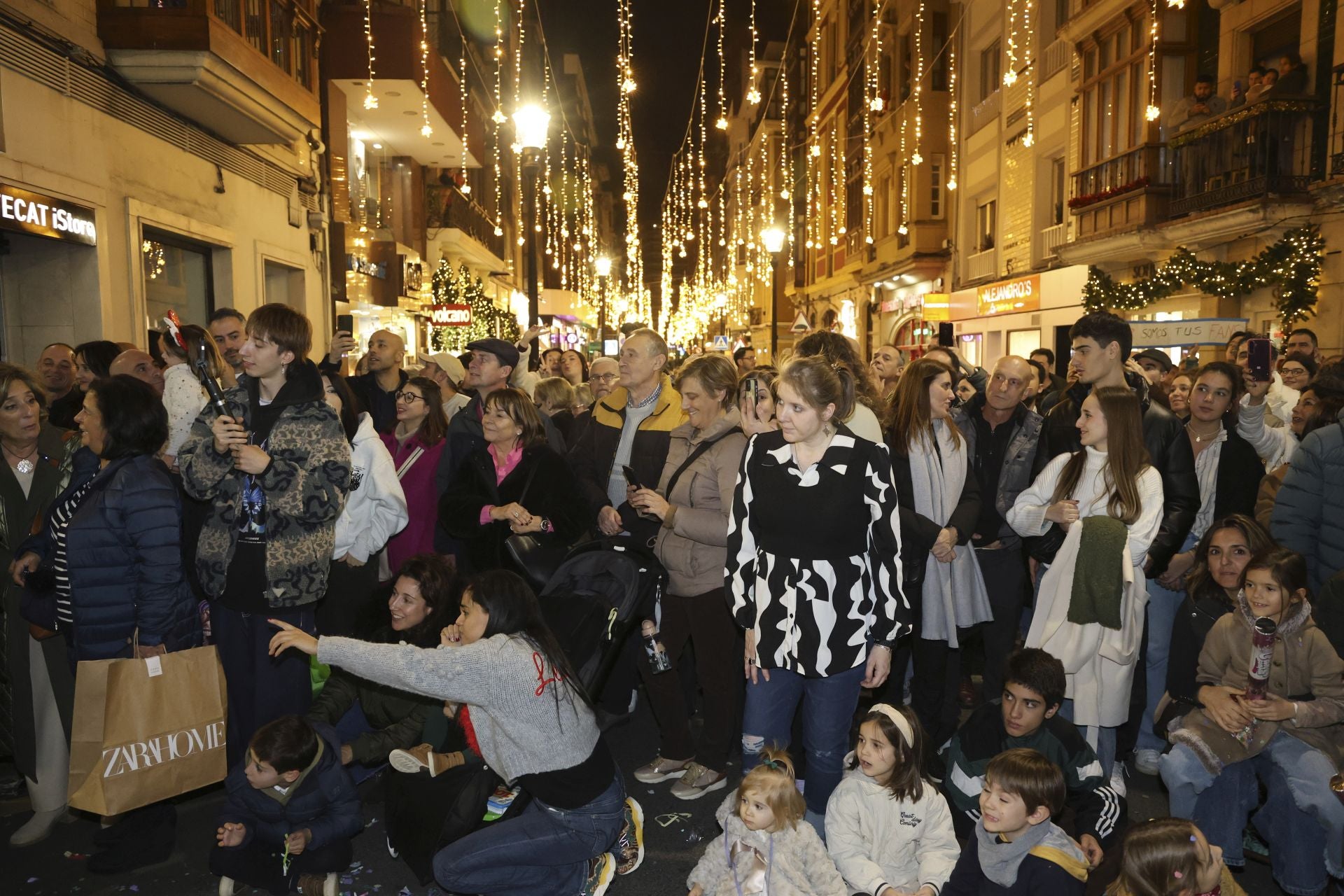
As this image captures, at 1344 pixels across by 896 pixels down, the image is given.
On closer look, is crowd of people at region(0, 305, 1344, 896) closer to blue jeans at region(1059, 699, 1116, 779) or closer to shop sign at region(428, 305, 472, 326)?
blue jeans at region(1059, 699, 1116, 779)

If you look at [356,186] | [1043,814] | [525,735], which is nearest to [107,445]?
[525,735]

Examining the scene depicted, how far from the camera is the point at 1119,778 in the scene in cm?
502

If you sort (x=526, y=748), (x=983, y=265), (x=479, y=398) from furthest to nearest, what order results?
(x=983, y=265) → (x=479, y=398) → (x=526, y=748)

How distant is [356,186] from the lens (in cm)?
2023

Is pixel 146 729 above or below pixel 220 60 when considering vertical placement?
below

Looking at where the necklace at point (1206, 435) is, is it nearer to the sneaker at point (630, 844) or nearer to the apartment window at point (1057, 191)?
the sneaker at point (630, 844)

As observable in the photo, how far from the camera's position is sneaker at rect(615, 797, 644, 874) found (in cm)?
429

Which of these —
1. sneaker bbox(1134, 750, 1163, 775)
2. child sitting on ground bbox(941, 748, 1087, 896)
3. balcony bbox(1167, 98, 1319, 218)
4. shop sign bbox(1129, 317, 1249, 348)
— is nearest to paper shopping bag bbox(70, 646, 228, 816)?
child sitting on ground bbox(941, 748, 1087, 896)

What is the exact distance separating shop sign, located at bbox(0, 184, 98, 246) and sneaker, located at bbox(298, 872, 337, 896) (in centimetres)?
687

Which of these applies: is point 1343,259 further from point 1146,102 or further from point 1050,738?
point 1050,738

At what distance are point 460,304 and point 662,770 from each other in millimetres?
17648

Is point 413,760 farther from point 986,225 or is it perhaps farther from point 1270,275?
point 986,225

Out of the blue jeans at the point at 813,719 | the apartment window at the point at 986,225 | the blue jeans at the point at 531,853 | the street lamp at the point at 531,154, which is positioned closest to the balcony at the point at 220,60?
the street lamp at the point at 531,154

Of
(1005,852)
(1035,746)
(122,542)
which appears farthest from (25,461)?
(1035,746)
